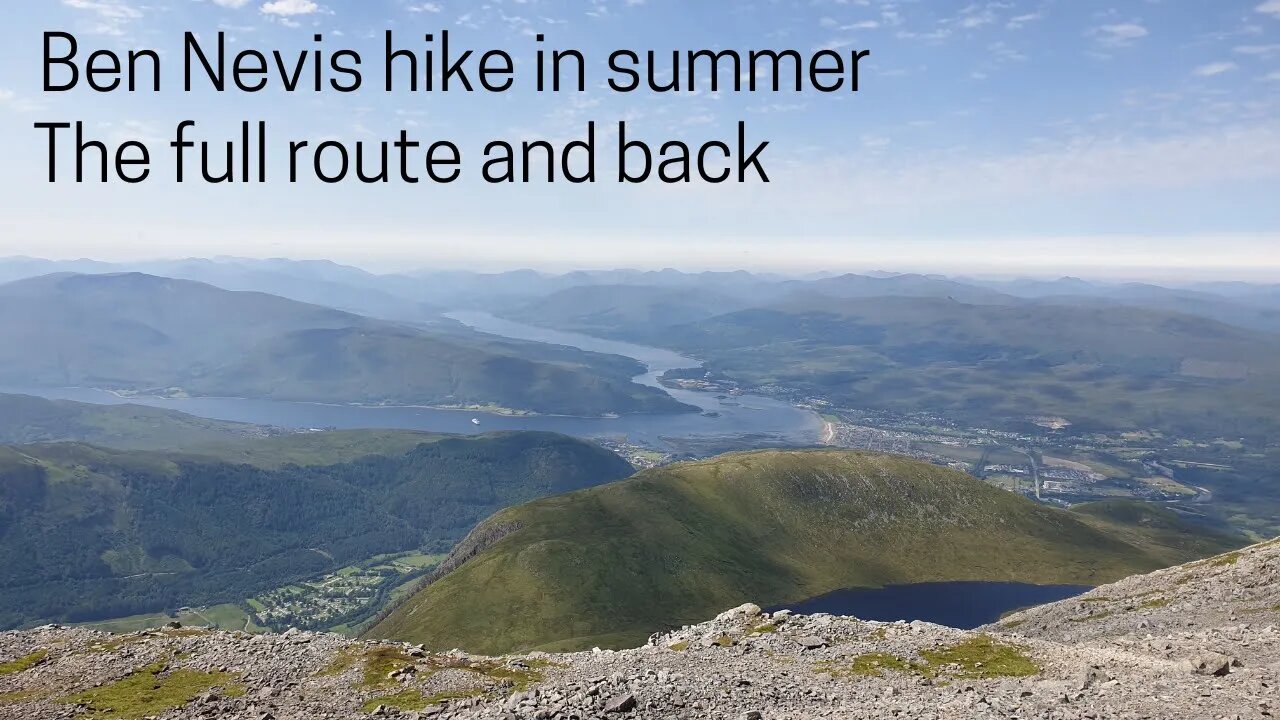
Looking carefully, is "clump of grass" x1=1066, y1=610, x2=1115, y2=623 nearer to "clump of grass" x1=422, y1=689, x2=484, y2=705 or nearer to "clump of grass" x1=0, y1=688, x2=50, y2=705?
"clump of grass" x1=422, y1=689, x2=484, y2=705

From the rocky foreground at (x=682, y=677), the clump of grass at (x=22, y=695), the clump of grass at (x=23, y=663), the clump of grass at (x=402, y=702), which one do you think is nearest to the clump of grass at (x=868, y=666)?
the rocky foreground at (x=682, y=677)

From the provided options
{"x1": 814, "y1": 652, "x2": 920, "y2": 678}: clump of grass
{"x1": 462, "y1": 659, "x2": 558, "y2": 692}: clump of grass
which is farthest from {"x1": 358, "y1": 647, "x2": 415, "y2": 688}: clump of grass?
{"x1": 814, "y1": 652, "x2": 920, "y2": 678}: clump of grass

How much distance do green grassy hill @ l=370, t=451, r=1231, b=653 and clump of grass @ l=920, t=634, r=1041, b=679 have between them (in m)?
80.4

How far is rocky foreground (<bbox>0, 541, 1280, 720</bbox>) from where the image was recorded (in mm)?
28281

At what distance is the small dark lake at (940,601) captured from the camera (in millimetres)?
147750

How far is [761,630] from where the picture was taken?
168 feet

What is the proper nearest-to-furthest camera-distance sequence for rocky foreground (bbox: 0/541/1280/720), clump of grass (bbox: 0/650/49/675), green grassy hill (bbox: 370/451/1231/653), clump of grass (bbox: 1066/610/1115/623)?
rocky foreground (bbox: 0/541/1280/720) → clump of grass (bbox: 0/650/49/675) → clump of grass (bbox: 1066/610/1115/623) → green grassy hill (bbox: 370/451/1231/653)

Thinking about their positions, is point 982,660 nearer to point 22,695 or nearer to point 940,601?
point 22,695

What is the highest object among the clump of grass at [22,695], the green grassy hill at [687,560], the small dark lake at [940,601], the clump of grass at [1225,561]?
the clump of grass at [22,695]

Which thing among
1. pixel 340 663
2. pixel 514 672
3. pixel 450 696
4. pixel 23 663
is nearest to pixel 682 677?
pixel 514 672

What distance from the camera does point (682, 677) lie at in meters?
33.5

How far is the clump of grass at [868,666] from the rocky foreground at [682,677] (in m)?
0.17

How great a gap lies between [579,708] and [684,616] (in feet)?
404

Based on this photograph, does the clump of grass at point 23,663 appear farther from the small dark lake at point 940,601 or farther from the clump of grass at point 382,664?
the small dark lake at point 940,601
